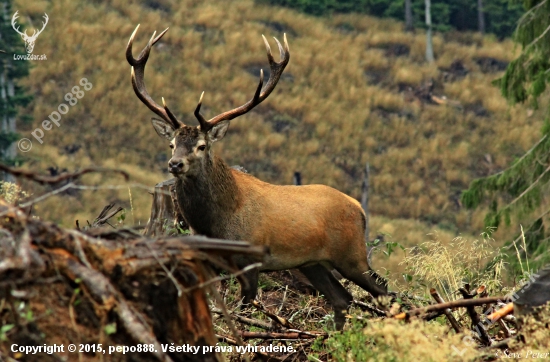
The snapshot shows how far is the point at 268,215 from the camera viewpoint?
793cm

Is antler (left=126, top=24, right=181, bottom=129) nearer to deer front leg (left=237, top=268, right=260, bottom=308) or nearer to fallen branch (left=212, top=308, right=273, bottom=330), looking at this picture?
deer front leg (left=237, top=268, right=260, bottom=308)

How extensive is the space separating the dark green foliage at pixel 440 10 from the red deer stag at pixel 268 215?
40704 mm

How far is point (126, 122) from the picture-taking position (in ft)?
112

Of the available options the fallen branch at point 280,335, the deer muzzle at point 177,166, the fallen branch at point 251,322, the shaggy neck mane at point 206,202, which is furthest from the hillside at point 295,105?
the fallen branch at point 280,335

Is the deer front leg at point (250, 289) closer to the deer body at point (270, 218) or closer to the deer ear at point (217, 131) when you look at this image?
the deer body at point (270, 218)

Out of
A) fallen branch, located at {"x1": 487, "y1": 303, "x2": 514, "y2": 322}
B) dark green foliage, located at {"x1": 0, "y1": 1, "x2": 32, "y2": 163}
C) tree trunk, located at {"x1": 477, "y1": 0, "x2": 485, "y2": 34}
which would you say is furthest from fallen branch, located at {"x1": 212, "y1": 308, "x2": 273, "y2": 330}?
tree trunk, located at {"x1": 477, "y1": 0, "x2": 485, "y2": 34}

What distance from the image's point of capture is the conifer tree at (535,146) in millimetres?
16531

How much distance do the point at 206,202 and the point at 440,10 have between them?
43455 mm

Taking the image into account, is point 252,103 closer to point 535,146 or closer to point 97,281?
point 97,281

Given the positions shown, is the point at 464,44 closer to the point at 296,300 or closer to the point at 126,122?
the point at 126,122

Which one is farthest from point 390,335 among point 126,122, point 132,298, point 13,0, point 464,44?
point 464,44

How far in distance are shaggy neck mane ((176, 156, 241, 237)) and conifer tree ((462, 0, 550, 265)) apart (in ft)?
31.7

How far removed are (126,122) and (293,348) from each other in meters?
28.7

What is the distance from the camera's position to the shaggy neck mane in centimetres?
779
